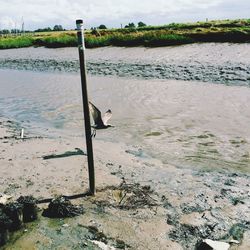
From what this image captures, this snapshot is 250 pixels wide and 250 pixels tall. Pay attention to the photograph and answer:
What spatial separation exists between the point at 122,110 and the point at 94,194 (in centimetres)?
744

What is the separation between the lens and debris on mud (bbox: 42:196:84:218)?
625 cm

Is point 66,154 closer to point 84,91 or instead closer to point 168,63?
point 84,91

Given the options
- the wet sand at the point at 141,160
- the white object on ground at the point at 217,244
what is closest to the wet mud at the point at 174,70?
the wet sand at the point at 141,160

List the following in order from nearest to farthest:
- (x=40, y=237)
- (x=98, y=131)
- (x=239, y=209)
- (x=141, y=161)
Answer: (x=40, y=237), (x=239, y=209), (x=141, y=161), (x=98, y=131)

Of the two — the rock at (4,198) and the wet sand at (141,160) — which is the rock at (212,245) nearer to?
the wet sand at (141,160)

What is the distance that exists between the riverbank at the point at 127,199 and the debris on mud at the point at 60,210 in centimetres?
12

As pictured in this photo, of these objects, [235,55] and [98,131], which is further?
[235,55]

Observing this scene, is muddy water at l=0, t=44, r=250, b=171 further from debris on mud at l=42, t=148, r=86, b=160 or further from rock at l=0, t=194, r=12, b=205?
rock at l=0, t=194, r=12, b=205

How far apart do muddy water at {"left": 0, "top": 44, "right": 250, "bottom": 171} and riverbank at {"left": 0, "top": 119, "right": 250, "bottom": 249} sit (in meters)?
0.94

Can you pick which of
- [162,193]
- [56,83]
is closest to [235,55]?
[56,83]

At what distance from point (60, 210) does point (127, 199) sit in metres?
1.13

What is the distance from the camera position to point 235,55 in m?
24.2

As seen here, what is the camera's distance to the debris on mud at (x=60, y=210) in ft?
20.5

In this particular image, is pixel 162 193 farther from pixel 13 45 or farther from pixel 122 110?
pixel 13 45
